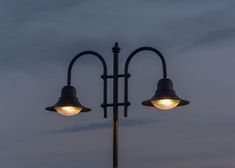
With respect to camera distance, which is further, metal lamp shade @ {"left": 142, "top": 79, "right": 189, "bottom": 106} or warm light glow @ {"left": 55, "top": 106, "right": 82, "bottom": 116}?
warm light glow @ {"left": 55, "top": 106, "right": 82, "bottom": 116}

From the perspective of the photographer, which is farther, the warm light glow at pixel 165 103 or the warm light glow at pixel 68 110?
the warm light glow at pixel 68 110

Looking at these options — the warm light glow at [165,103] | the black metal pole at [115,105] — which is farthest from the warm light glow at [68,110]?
the warm light glow at [165,103]

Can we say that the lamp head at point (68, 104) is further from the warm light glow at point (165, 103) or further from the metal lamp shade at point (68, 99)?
the warm light glow at point (165, 103)

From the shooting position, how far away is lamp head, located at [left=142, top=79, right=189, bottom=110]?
15.2 metres

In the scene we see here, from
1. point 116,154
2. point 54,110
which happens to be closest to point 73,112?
point 54,110

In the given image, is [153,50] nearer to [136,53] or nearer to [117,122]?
[136,53]

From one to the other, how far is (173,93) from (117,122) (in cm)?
127

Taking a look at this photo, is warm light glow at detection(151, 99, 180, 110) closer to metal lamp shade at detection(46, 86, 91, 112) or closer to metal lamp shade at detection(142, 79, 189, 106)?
metal lamp shade at detection(142, 79, 189, 106)

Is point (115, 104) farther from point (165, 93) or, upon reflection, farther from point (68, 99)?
point (68, 99)

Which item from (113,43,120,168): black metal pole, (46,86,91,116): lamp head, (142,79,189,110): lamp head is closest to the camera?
(113,43,120,168): black metal pole

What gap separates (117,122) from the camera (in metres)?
15.2

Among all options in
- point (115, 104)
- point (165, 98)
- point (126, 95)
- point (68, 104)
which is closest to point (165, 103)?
point (165, 98)

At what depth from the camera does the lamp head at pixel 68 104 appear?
52.5ft

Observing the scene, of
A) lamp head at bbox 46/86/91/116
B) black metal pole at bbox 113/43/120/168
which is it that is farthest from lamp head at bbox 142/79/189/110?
lamp head at bbox 46/86/91/116
